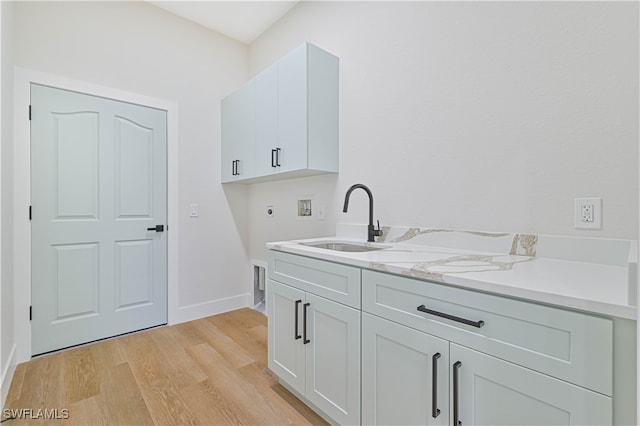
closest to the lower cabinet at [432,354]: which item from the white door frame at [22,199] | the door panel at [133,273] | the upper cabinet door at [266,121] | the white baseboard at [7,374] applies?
the upper cabinet door at [266,121]

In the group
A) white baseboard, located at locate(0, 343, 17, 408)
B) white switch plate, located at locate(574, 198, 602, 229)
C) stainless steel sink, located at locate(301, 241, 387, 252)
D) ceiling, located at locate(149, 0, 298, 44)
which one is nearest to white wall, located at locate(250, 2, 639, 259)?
white switch plate, located at locate(574, 198, 602, 229)

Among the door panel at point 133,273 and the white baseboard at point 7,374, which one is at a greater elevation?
the door panel at point 133,273

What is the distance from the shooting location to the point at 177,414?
153 centimetres

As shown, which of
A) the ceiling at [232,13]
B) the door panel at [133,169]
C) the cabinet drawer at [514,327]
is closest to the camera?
the cabinet drawer at [514,327]

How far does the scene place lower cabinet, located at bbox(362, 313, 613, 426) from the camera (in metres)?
0.76

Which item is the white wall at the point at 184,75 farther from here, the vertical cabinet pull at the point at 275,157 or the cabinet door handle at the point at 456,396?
the cabinet door handle at the point at 456,396

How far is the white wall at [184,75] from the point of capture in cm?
219

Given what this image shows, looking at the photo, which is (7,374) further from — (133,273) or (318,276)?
(318,276)

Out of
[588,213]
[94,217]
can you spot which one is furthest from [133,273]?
[588,213]

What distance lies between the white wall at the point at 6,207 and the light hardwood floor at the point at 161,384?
0.17m

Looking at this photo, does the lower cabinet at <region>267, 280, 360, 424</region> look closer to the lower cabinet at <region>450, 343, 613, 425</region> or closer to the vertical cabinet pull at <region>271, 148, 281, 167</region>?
the lower cabinet at <region>450, 343, 613, 425</region>

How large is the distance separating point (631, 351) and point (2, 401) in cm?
258

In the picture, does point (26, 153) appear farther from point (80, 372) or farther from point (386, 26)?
point (386, 26)

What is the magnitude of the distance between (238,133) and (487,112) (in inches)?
79.3
